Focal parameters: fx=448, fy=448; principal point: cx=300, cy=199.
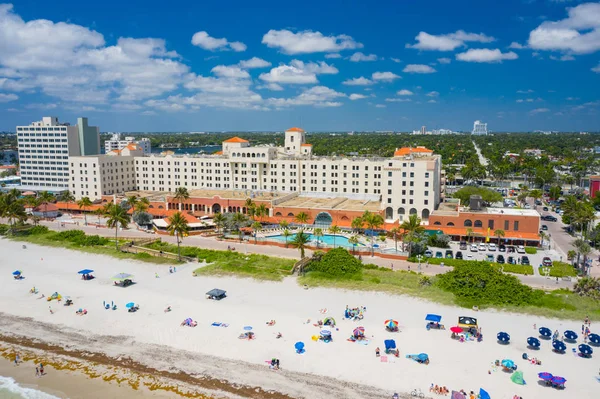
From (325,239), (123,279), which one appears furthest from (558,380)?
(325,239)

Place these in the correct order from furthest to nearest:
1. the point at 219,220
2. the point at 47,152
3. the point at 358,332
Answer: the point at 47,152, the point at 219,220, the point at 358,332

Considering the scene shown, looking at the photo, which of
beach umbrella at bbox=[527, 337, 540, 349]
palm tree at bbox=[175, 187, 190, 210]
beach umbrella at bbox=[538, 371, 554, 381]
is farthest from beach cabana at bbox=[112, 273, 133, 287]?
beach umbrella at bbox=[538, 371, 554, 381]

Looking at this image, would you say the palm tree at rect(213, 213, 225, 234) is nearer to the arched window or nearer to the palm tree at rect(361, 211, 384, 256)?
the palm tree at rect(361, 211, 384, 256)

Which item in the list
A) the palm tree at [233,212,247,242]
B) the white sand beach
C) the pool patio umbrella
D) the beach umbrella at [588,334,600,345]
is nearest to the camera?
the white sand beach

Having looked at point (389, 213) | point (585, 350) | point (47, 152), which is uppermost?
point (47, 152)

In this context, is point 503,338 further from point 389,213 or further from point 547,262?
point 389,213

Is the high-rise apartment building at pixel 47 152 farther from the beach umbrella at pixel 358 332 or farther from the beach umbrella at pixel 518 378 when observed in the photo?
the beach umbrella at pixel 518 378

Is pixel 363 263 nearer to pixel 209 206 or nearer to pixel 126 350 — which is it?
pixel 126 350
